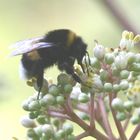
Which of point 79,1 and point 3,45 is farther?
point 79,1

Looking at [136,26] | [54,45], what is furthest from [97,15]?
[54,45]

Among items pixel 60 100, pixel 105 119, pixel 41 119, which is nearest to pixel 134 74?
pixel 105 119

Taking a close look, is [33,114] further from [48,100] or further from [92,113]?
[92,113]

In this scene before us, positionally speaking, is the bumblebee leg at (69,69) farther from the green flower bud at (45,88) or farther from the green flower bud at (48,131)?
the green flower bud at (48,131)

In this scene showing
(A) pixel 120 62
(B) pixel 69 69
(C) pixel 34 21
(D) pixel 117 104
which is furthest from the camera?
(C) pixel 34 21

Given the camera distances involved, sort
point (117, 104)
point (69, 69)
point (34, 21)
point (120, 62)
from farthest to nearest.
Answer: point (34, 21), point (69, 69), point (120, 62), point (117, 104)

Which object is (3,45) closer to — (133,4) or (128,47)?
(133,4)

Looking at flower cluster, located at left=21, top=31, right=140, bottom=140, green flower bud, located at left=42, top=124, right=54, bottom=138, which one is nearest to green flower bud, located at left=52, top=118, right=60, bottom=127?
flower cluster, located at left=21, top=31, right=140, bottom=140
